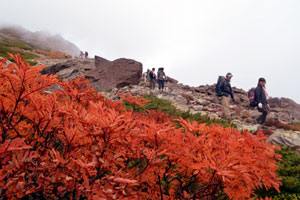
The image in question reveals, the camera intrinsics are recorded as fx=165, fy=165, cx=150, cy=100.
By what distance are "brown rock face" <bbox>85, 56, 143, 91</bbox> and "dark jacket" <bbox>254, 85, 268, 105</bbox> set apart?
8.56 meters

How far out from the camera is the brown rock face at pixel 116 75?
12.2 meters

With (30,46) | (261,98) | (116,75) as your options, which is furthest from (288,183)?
(30,46)

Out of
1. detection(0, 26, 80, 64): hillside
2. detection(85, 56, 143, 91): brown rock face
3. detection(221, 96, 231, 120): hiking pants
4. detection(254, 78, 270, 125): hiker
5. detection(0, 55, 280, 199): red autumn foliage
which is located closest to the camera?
detection(0, 55, 280, 199): red autumn foliage

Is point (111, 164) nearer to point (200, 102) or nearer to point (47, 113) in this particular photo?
point (47, 113)

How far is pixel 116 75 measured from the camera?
41.3 ft

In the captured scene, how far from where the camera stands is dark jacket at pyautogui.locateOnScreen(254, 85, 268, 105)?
6.31 meters

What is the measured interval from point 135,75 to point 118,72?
4.44ft

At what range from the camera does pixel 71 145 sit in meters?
0.97

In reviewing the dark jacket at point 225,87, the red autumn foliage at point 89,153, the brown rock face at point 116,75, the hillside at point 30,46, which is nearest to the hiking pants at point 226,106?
the dark jacket at point 225,87

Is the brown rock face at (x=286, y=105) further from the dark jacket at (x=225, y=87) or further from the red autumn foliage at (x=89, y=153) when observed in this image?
the red autumn foliage at (x=89, y=153)

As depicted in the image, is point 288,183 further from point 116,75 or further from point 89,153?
point 116,75

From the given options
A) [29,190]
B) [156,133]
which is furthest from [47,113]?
[156,133]

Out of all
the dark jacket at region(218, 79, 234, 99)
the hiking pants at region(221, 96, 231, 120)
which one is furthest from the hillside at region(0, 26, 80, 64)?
the hiking pants at region(221, 96, 231, 120)

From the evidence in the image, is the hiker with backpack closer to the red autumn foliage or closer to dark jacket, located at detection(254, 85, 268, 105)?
dark jacket, located at detection(254, 85, 268, 105)
